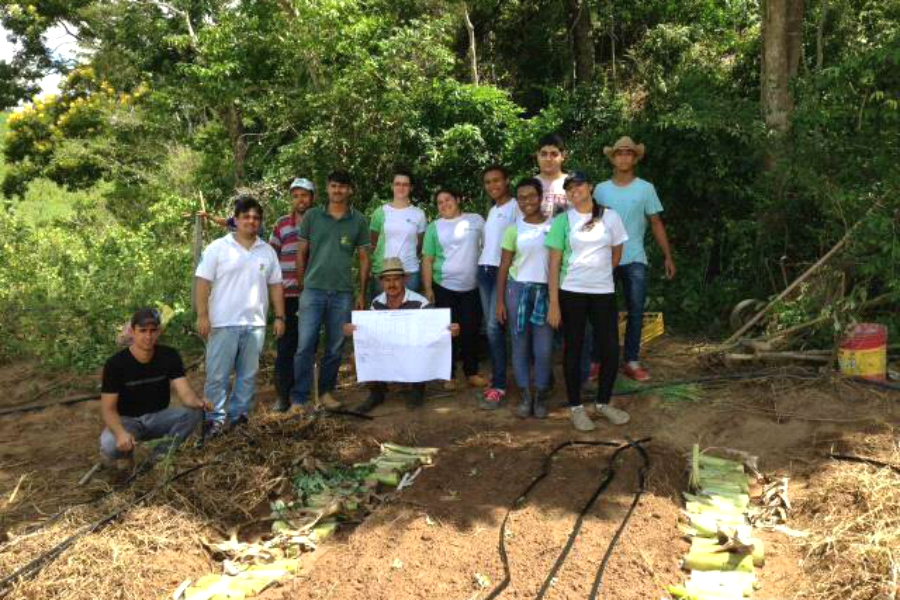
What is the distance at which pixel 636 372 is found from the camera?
586 cm

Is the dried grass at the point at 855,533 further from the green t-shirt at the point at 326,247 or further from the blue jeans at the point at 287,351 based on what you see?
the blue jeans at the point at 287,351

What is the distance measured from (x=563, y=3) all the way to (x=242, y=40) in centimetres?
583

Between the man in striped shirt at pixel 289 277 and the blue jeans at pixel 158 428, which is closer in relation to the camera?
the blue jeans at pixel 158 428

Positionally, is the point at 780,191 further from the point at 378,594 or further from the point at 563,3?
the point at 563,3

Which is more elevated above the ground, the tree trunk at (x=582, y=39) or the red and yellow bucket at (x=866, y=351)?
the tree trunk at (x=582, y=39)

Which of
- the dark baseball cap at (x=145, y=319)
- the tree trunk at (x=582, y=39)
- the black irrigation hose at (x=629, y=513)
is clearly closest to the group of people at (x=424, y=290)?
the dark baseball cap at (x=145, y=319)

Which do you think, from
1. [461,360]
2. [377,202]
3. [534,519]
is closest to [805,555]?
[534,519]

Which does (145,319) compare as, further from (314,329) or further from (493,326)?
(493,326)

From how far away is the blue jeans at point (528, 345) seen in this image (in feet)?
17.0

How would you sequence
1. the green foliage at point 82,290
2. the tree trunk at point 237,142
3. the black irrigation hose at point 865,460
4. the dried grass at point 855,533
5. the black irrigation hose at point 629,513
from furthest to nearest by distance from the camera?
the tree trunk at point 237,142, the green foliage at point 82,290, the black irrigation hose at point 865,460, the black irrigation hose at point 629,513, the dried grass at point 855,533

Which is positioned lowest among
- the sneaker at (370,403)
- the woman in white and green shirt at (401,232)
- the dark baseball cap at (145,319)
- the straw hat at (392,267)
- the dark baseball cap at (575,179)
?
the sneaker at (370,403)

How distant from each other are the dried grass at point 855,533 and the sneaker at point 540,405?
1772 mm

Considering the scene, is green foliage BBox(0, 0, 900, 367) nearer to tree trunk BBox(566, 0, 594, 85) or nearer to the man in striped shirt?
tree trunk BBox(566, 0, 594, 85)

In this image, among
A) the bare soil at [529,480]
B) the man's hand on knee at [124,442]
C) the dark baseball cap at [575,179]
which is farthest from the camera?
the dark baseball cap at [575,179]
